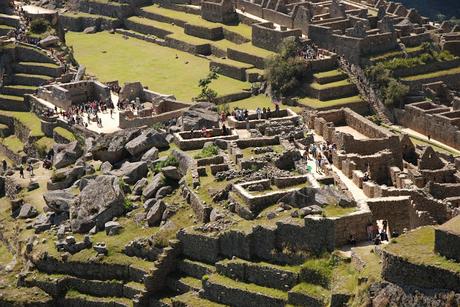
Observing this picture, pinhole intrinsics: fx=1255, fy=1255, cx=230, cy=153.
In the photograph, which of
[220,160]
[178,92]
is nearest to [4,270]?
[220,160]

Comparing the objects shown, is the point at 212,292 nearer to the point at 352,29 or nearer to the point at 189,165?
the point at 189,165

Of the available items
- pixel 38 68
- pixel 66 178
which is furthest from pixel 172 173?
pixel 38 68

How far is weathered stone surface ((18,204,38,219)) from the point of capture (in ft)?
206

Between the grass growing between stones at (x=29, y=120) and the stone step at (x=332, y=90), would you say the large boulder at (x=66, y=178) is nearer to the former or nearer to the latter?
the grass growing between stones at (x=29, y=120)

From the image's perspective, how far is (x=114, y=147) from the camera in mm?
63594

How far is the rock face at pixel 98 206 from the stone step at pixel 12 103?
35.8m

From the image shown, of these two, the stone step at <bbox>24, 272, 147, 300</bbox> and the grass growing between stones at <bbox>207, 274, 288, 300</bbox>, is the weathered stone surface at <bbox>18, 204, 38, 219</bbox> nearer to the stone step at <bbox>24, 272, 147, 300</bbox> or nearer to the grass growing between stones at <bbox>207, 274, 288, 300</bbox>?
the stone step at <bbox>24, 272, 147, 300</bbox>

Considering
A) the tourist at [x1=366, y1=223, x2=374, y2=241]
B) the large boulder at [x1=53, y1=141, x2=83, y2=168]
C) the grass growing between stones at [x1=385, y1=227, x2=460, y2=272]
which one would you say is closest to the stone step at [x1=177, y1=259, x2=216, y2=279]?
the tourist at [x1=366, y1=223, x2=374, y2=241]

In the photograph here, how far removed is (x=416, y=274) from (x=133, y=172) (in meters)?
22.9

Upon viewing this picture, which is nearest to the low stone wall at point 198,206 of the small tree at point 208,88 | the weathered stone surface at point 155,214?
the weathered stone surface at point 155,214

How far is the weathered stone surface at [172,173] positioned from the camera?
187 feet

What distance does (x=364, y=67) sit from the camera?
101125mm

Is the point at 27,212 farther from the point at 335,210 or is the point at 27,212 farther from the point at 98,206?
the point at 335,210

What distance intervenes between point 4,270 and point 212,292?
1449 centimetres
